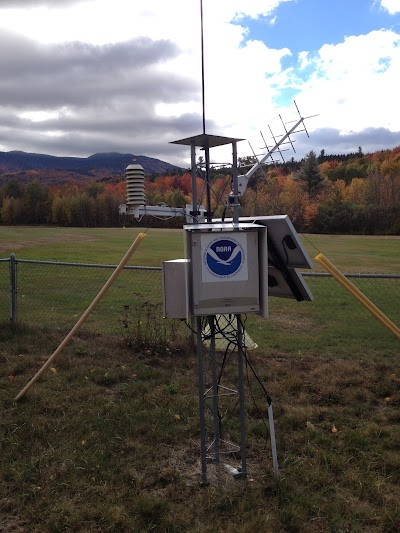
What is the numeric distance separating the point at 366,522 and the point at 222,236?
227 cm

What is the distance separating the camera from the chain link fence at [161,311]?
7.96m

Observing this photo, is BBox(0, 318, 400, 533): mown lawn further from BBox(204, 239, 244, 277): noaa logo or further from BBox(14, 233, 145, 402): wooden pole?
BBox(204, 239, 244, 277): noaa logo

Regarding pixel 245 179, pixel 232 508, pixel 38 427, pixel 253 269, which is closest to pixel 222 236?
pixel 253 269

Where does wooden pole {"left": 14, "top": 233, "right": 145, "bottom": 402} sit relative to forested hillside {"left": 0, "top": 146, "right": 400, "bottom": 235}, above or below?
below

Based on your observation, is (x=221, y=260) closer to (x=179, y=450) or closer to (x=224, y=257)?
(x=224, y=257)

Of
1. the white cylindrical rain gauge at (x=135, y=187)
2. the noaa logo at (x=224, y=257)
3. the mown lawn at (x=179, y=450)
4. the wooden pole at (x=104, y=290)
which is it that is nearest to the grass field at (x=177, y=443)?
the mown lawn at (x=179, y=450)

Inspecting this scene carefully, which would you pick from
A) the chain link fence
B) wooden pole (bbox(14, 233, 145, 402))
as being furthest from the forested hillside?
wooden pole (bbox(14, 233, 145, 402))

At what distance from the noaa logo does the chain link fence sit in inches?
147

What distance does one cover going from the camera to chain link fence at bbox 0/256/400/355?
7963 mm

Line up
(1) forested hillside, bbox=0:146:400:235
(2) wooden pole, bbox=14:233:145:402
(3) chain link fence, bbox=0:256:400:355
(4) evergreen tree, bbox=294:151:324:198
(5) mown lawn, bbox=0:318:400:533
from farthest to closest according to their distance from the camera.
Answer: (4) evergreen tree, bbox=294:151:324:198 < (1) forested hillside, bbox=0:146:400:235 < (3) chain link fence, bbox=0:256:400:355 < (2) wooden pole, bbox=14:233:145:402 < (5) mown lawn, bbox=0:318:400:533

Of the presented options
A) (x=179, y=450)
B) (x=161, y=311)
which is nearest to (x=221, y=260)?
(x=179, y=450)

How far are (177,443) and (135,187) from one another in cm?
245

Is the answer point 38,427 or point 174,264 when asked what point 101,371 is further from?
point 174,264

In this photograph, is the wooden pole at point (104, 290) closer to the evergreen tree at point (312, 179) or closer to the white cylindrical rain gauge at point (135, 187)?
the white cylindrical rain gauge at point (135, 187)
